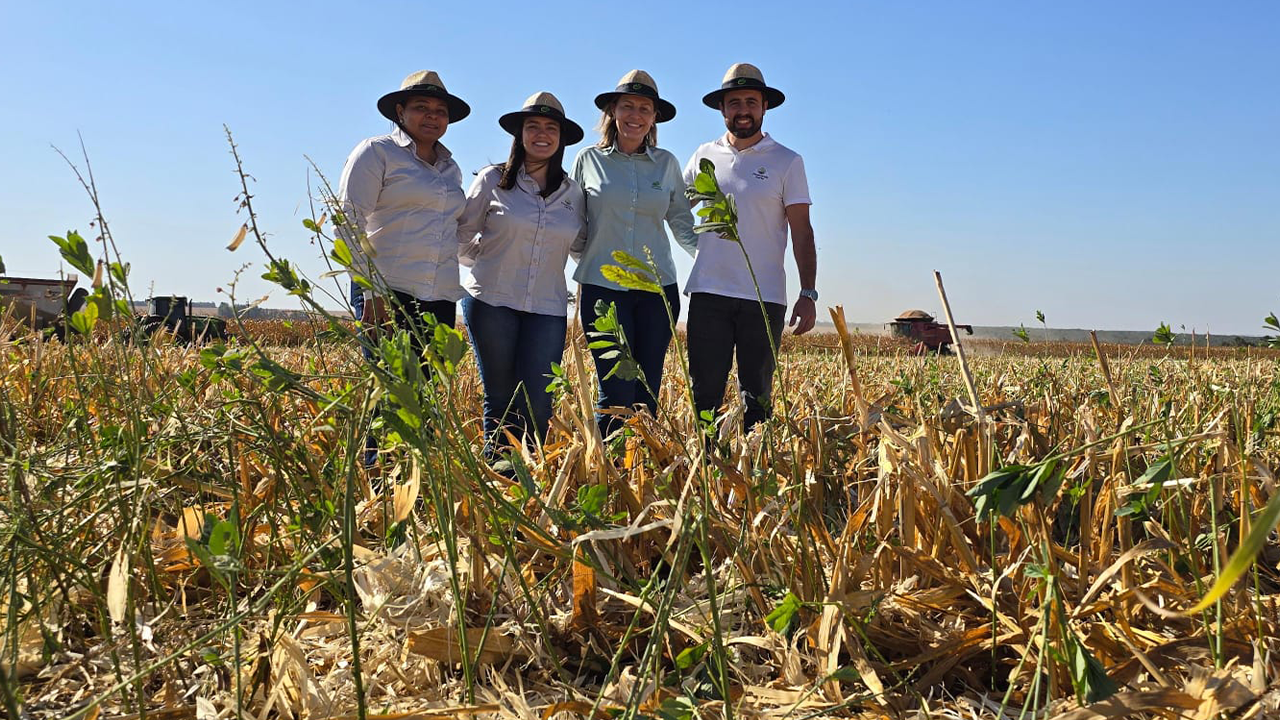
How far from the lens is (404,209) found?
3.33m

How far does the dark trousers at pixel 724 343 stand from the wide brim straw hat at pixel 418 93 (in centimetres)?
125

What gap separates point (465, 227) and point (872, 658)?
2636 millimetres

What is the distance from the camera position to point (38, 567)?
1521 mm

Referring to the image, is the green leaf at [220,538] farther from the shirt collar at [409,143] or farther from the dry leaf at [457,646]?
the shirt collar at [409,143]

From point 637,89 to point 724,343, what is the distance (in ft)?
3.58

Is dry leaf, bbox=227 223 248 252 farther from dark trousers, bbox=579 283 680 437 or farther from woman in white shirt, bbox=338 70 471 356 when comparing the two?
dark trousers, bbox=579 283 680 437

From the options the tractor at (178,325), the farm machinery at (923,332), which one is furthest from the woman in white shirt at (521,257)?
the farm machinery at (923,332)

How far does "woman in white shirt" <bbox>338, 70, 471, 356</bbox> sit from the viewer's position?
10.7 ft

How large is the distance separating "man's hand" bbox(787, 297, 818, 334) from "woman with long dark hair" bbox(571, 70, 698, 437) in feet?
1.61

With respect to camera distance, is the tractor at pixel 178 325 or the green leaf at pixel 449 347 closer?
the green leaf at pixel 449 347

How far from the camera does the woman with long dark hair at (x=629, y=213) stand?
361 centimetres

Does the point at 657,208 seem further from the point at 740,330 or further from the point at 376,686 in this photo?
the point at 376,686

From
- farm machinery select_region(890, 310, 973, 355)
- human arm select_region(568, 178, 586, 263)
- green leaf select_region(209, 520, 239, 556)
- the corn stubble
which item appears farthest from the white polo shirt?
farm machinery select_region(890, 310, 973, 355)

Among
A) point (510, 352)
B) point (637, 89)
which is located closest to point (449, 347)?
point (510, 352)
